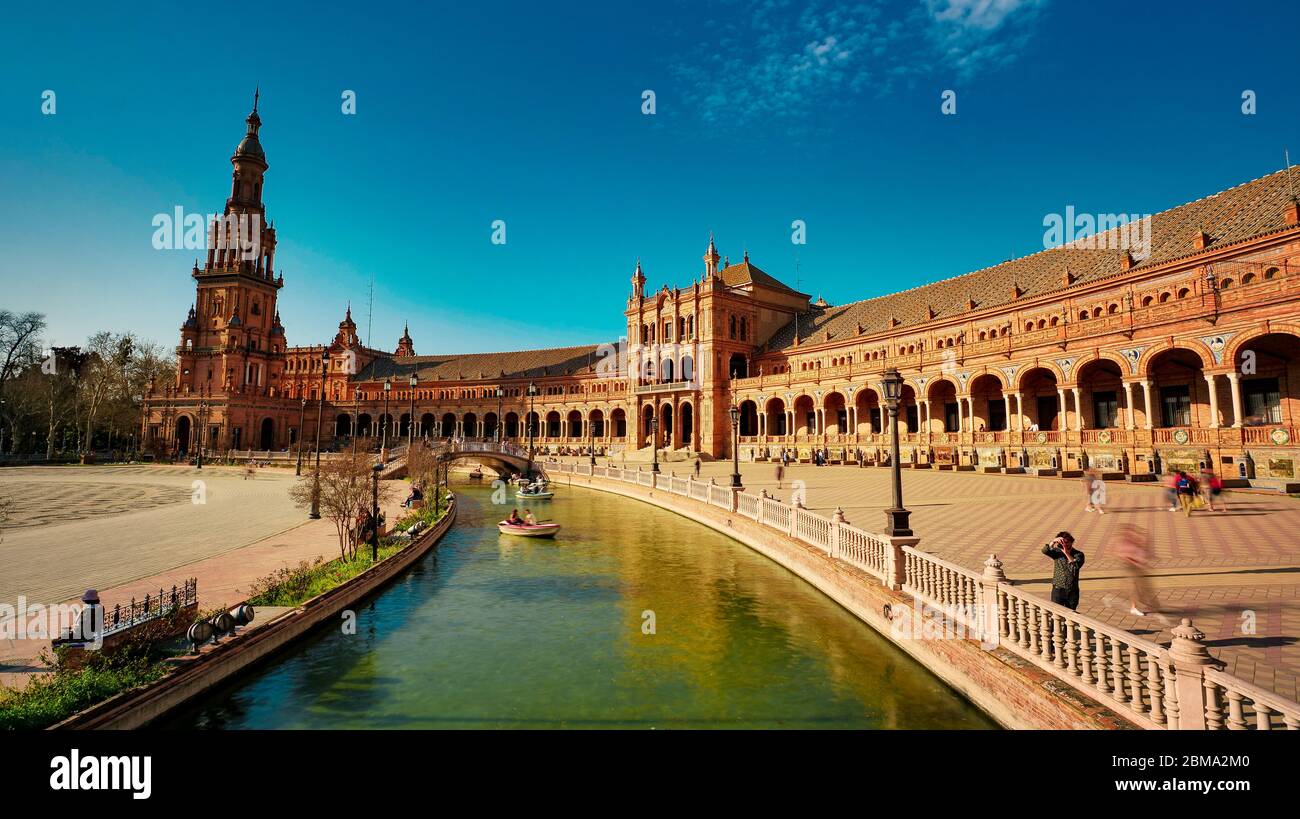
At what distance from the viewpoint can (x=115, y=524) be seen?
2189 cm

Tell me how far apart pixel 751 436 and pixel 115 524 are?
152 feet

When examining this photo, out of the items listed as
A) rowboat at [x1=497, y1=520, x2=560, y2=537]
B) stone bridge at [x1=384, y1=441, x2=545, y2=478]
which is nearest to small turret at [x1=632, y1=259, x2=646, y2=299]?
stone bridge at [x1=384, y1=441, x2=545, y2=478]

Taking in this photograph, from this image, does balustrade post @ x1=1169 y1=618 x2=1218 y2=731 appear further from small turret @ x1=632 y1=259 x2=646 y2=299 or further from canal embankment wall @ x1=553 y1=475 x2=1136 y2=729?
small turret @ x1=632 y1=259 x2=646 y2=299

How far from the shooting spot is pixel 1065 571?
24.0 ft

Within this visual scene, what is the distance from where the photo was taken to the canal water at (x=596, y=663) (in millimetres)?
8492

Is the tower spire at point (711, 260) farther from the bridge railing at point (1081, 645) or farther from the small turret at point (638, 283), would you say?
the bridge railing at point (1081, 645)

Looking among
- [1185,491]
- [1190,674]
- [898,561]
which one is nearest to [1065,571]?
[1190,674]

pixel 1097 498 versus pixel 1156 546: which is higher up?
pixel 1097 498

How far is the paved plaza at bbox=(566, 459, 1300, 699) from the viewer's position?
7.11 metres

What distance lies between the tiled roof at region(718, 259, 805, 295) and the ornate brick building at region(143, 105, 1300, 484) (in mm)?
371

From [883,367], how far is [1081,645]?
4212 centimetres

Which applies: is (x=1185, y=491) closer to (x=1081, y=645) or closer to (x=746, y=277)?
(x=1081, y=645)
